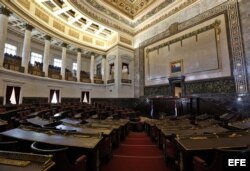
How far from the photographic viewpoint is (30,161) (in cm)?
128

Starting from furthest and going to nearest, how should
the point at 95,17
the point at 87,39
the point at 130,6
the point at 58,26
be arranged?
1. the point at 87,39
2. the point at 130,6
3. the point at 95,17
4. the point at 58,26

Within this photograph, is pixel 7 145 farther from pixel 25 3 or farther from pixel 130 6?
pixel 130 6

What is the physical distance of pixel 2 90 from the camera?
30.7 feet

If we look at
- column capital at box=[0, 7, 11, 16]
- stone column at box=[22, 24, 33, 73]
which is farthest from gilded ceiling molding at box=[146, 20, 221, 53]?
column capital at box=[0, 7, 11, 16]

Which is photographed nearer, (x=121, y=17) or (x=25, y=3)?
(x=25, y=3)

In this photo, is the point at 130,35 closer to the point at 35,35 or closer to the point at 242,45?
the point at 35,35

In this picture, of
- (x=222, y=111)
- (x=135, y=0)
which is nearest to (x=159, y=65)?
Answer: (x=222, y=111)

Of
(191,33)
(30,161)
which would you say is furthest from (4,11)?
(191,33)

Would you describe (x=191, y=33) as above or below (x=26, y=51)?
above

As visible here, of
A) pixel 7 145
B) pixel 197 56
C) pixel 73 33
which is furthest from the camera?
pixel 73 33

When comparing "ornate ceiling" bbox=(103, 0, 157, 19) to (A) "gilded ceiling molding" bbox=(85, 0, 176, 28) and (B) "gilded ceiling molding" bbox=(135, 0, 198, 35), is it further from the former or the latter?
(B) "gilded ceiling molding" bbox=(135, 0, 198, 35)

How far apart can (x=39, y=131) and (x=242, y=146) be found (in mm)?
2978

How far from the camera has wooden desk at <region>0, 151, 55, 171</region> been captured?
1.17 m

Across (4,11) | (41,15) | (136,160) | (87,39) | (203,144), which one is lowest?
(136,160)
